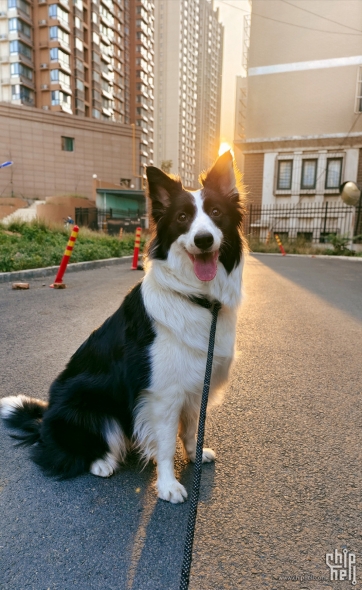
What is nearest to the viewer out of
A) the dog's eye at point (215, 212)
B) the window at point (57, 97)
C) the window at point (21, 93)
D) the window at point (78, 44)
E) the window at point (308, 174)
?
the dog's eye at point (215, 212)

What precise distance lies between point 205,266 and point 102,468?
4.20 feet

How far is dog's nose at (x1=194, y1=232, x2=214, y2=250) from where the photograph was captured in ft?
6.30

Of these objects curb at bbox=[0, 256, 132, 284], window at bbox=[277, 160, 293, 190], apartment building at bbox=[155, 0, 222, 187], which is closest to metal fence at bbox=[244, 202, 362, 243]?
window at bbox=[277, 160, 293, 190]

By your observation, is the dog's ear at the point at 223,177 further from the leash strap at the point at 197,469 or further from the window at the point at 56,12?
the window at the point at 56,12

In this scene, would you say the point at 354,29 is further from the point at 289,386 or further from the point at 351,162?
the point at 289,386

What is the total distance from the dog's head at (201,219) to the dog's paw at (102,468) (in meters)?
1.18

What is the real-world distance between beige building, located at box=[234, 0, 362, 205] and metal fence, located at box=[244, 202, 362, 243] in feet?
2.34

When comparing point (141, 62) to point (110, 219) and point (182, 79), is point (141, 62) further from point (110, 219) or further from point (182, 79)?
point (110, 219)

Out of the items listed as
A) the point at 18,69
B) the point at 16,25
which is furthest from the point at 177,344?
the point at 16,25

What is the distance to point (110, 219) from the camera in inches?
1377

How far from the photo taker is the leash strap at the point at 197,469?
49.5 inches

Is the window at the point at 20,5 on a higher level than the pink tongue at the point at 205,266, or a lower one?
higher

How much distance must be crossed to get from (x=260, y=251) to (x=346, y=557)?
65.0 feet

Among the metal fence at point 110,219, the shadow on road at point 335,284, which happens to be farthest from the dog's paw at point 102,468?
the metal fence at point 110,219
